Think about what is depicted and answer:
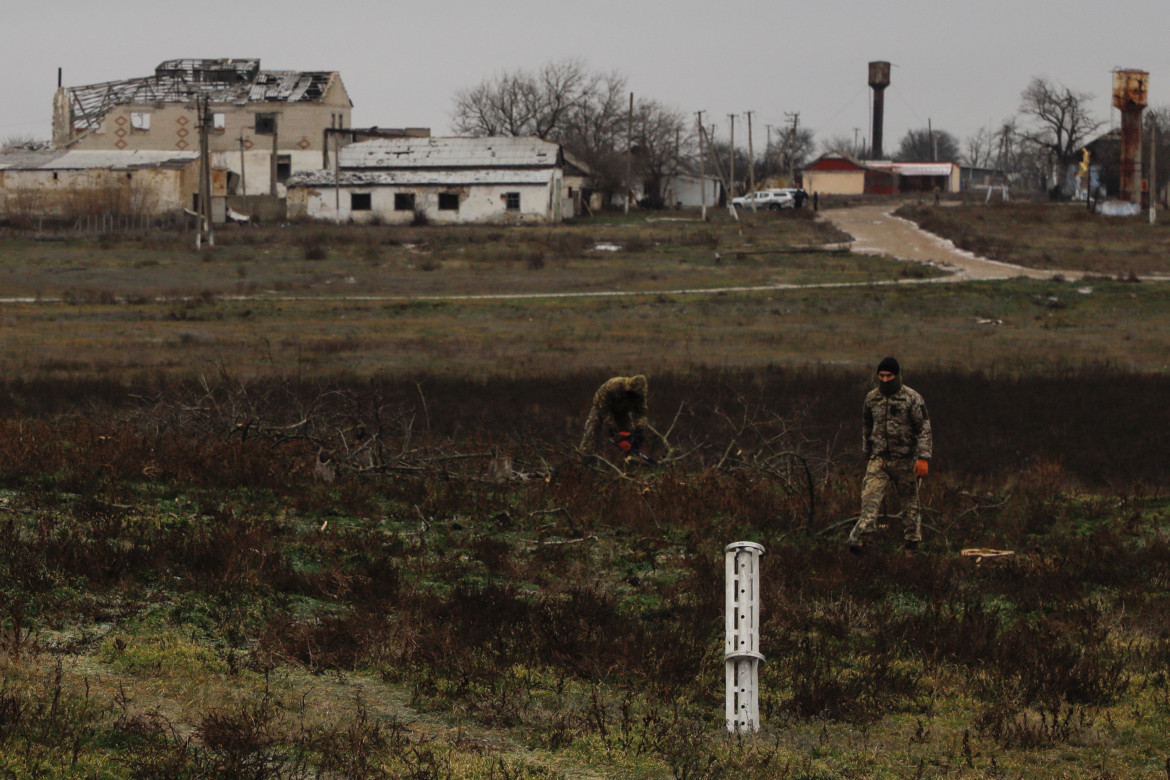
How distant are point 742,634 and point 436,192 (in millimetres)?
65204

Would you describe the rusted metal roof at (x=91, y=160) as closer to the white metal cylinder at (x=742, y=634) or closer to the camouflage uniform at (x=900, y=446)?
the camouflage uniform at (x=900, y=446)

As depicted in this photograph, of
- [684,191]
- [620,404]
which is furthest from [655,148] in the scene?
[620,404]

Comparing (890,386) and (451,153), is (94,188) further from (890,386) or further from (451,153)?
(890,386)

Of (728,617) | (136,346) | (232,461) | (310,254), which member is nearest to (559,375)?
(136,346)

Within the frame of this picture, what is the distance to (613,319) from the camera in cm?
3491

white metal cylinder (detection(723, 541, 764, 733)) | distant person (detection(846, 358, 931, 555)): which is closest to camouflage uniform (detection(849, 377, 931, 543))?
distant person (detection(846, 358, 931, 555))

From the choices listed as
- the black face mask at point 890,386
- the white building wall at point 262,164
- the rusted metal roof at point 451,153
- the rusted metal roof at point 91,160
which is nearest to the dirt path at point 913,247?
the rusted metal roof at point 451,153

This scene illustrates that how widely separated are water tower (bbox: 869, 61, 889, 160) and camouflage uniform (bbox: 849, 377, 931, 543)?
111709mm

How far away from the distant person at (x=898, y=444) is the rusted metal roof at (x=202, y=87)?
7642 cm

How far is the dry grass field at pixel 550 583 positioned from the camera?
6.21 meters

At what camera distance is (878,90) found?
392ft

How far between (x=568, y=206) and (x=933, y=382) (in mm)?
50597

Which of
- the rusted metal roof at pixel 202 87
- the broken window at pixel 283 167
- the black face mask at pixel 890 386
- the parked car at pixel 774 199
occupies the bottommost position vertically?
the black face mask at pixel 890 386

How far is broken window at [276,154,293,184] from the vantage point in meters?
83.0
